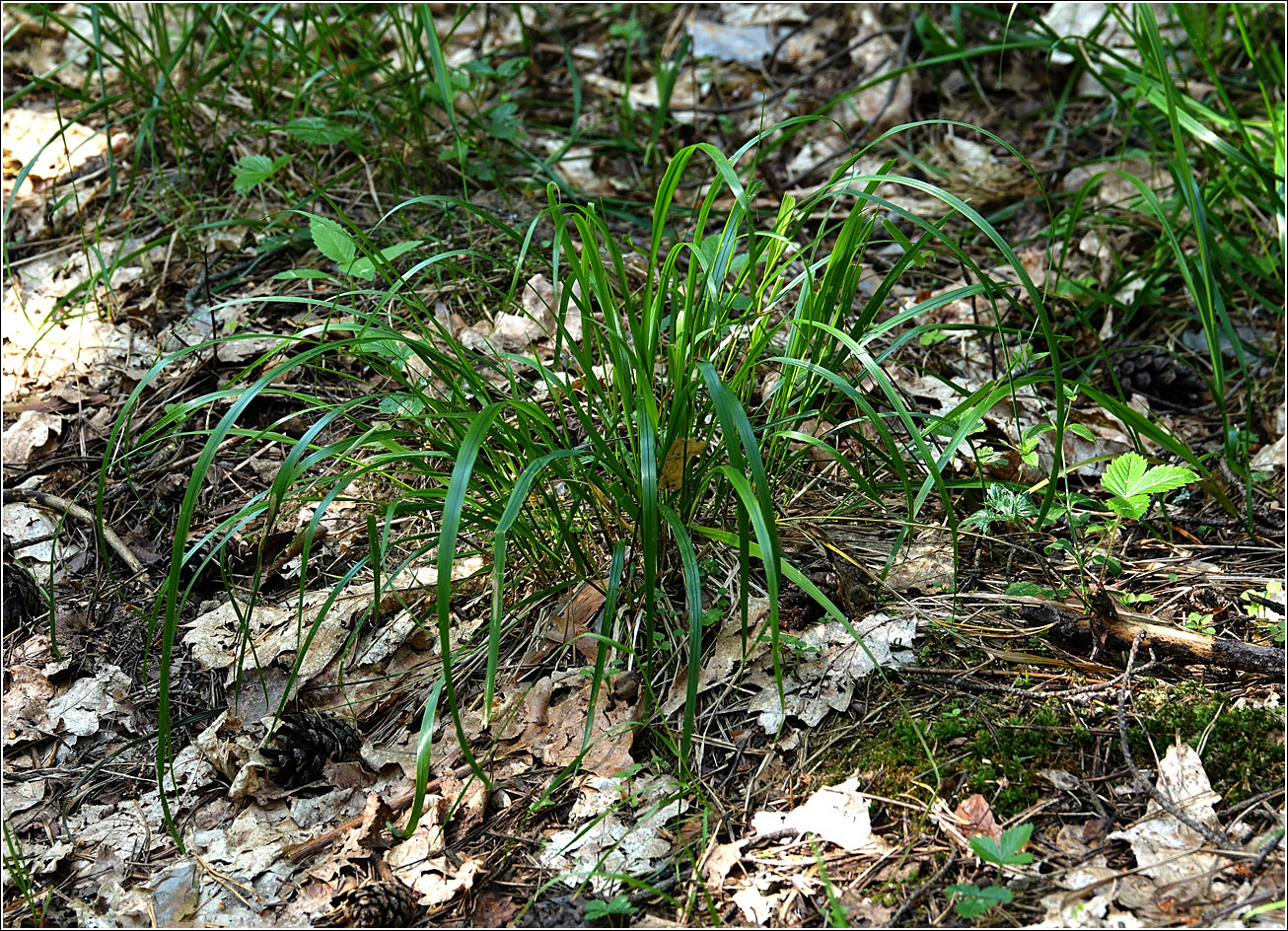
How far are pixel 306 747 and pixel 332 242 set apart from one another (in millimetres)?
1075

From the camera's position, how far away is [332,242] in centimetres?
207

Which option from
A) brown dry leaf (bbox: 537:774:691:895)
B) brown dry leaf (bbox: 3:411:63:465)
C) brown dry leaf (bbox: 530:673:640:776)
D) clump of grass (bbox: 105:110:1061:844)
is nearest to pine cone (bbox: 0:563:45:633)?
brown dry leaf (bbox: 3:411:63:465)

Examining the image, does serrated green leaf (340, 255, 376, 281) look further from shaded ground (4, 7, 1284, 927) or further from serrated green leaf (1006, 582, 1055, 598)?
serrated green leaf (1006, 582, 1055, 598)

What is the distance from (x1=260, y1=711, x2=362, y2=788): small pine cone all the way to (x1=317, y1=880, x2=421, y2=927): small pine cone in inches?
10.6


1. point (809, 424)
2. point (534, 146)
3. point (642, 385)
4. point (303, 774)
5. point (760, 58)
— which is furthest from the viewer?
point (760, 58)

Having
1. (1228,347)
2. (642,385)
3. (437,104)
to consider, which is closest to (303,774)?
(642,385)

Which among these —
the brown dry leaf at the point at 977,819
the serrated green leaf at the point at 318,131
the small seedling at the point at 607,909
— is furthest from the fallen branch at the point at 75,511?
the brown dry leaf at the point at 977,819

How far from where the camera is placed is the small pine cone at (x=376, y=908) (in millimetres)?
1355

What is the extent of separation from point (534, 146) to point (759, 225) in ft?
2.97

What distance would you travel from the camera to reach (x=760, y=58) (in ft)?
11.7

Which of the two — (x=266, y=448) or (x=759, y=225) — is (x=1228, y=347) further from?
(x=266, y=448)

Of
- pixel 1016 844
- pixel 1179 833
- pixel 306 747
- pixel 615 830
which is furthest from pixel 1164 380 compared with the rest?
pixel 306 747

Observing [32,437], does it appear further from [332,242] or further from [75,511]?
[332,242]

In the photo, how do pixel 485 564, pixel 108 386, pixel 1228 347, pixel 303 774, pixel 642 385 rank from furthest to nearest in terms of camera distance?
pixel 1228 347 → pixel 108 386 → pixel 485 564 → pixel 303 774 → pixel 642 385
